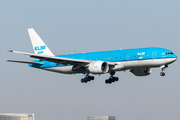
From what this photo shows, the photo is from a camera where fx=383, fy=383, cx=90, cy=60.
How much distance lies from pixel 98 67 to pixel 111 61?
338 cm

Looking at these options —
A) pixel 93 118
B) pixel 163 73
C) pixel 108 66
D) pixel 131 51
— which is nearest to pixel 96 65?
pixel 108 66

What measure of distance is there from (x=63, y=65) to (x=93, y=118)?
11594cm

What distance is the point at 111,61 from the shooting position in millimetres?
66812

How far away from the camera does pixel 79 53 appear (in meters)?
72.4

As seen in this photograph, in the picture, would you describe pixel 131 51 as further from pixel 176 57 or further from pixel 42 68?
pixel 42 68

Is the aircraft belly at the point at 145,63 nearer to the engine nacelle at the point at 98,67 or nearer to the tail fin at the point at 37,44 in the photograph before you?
the engine nacelle at the point at 98,67

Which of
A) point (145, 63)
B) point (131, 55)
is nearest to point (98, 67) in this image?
point (131, 55)

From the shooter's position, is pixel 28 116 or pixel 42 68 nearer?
pixel 42 68

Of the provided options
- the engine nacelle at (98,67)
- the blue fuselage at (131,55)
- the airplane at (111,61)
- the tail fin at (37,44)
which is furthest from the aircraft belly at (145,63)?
the tail fin at (37,44)

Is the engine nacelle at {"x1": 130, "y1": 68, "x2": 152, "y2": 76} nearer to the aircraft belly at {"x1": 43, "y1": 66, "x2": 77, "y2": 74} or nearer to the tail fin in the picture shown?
the aircraft belly at {"x1": 43, "y1": 66, "x2": 77, "y2": 74}

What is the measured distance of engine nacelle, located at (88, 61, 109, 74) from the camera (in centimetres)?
6450

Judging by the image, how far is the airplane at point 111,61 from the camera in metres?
63.6

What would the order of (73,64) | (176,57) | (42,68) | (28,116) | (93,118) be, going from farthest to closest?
(93,118) → (28,116) → (42,68) → (73,64) → (176,57)

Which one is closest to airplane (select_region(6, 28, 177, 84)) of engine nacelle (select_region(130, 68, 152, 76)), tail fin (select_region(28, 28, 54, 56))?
engine nacelle (select_region(130, 68, 152, 76))
